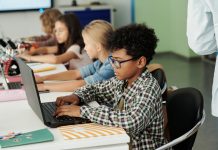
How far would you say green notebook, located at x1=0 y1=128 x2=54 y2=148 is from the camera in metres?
1.41

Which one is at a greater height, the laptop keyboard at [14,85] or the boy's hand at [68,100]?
the boy's hand at [68,100]

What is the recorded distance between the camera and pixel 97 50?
244 cm

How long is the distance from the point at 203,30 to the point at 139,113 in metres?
0.53

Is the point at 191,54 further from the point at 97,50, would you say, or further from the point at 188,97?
the point at 188,97

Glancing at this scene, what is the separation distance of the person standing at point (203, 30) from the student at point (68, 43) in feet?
5.02

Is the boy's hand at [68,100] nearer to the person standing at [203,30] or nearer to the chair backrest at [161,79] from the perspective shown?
the chair backrest at [161,79]

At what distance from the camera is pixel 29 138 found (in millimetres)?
1450

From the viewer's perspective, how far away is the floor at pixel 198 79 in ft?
10.8

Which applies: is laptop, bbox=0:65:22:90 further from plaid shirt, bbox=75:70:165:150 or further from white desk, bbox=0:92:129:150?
plaid shirt, bbox=75:70:165:150

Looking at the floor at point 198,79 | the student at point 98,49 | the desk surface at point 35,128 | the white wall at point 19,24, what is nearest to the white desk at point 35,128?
the desk surface at point 35,128

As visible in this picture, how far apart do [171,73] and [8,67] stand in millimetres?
3147

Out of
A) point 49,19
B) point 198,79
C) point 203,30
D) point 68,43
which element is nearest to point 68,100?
point 203,30

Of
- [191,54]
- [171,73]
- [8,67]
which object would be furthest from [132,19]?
[8,67]

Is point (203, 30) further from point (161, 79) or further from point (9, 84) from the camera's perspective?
point (9, 84)
